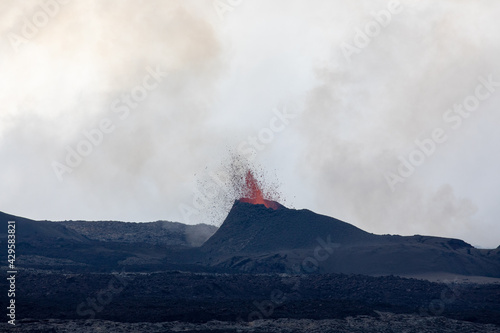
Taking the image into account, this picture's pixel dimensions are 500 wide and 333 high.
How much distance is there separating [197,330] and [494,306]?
20896 mm

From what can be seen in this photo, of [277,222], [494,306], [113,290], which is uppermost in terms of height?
[277,222]

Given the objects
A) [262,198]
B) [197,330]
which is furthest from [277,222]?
[197,330]

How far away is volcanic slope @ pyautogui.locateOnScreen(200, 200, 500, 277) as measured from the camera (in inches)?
2206

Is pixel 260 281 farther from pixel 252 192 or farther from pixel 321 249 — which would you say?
pixel 252 192

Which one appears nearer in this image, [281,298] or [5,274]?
[281,298]

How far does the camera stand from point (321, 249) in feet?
201

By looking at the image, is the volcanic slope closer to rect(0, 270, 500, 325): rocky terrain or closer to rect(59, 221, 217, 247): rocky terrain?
rect(0, 270, 500, 325): rocky terrain

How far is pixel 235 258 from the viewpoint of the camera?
195ft

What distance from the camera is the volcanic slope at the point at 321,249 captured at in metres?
56.0

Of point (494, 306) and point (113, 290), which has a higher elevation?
point (113, 290)

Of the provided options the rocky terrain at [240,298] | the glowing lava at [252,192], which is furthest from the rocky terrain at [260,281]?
the glowing lava at [252,192]

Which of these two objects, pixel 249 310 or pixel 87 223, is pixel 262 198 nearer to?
pixel 87 223

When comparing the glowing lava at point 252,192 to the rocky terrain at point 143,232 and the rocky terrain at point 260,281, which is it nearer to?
the rocky terrain at point 260,281

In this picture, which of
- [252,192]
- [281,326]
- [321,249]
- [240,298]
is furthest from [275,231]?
[281,326]
